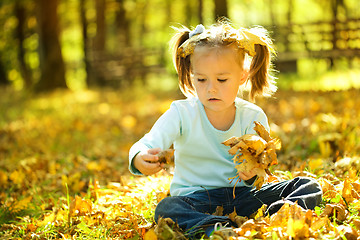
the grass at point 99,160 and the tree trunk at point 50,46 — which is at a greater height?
the tree trunk at point 50,46

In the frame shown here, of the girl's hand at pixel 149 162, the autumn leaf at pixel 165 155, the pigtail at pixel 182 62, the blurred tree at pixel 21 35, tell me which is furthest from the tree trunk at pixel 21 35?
the autumn leaf at pixel 165 155

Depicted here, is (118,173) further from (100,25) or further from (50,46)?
(100,25)

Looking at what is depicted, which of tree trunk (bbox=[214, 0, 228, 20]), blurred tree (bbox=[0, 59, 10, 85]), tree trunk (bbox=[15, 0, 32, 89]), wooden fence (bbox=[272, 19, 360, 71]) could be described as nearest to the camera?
tree trunk (bbox=[214, 0, 228, 20])

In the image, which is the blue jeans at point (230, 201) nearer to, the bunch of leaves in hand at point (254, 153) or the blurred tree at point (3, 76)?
the bunch of leaves in hand at point (254, 153)

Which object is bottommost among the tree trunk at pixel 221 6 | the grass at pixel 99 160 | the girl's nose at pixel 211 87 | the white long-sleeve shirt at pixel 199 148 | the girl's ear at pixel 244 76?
the grass at pixel 99 160

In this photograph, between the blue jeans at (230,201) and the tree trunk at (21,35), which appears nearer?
the blue jeans at (230,201)

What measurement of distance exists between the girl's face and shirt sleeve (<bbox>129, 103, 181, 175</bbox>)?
0.21 m

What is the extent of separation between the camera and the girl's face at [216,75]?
97.8 inches

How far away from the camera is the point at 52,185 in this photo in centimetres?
382

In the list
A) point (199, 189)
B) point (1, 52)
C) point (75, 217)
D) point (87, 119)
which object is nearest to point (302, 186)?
point (199, 189)

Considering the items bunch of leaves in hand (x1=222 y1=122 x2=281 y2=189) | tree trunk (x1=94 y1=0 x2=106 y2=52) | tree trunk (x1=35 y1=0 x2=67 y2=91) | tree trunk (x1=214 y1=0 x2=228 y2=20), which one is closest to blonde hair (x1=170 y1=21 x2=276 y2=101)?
bunch of leaves in hand (x1=222 y1=122 x2=281 y2=189)

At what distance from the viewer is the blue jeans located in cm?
228

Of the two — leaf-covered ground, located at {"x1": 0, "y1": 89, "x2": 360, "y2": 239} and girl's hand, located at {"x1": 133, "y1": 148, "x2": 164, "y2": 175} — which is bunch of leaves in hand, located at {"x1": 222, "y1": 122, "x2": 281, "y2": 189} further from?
girl's hand, located at {"x1": 133, "y1": 148, "x2": 164, "y2": 175}

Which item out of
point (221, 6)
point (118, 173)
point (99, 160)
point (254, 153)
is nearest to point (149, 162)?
point (254, 153)
